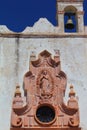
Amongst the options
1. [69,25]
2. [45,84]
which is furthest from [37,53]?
[69,25]

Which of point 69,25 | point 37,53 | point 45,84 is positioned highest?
point 69,25

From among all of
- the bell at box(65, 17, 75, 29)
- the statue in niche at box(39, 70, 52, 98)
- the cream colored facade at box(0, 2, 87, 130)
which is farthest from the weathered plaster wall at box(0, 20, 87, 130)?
the statue in niche at box(39, 70, 52, 98)

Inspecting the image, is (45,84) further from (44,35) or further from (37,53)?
(44,35)

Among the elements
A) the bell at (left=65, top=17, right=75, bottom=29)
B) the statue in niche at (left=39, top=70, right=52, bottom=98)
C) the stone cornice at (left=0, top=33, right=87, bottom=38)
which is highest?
the bell at (left=65, top=17, right=75, bottom=29)

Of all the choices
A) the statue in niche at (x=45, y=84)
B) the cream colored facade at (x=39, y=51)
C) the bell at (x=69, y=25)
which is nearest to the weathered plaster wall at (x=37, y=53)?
the cream colored facade at (x=39, y=51)

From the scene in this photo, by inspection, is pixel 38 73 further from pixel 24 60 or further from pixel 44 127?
pixel 44 127

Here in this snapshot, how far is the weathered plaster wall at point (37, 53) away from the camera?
527 inches

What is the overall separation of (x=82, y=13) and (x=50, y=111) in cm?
337

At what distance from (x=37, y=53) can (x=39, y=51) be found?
9cm

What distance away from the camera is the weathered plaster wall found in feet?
43.9

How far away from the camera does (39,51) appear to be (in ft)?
46.2

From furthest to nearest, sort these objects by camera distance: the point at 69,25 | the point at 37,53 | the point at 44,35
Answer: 1. the point at 69,25
2. the point at 44,35
3. the point at 37,53

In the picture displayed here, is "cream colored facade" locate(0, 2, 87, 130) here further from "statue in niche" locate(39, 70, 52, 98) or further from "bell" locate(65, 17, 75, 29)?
"statue in niche" locate(39, 70, 52, 98)

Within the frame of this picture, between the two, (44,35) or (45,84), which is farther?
(44,35)
